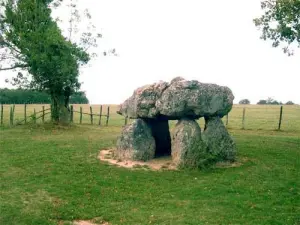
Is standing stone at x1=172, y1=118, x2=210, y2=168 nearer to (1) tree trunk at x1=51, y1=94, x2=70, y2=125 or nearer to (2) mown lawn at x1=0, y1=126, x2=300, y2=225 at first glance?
(2) mown lawn at x1=0, y1=126, x2=300, y2=225

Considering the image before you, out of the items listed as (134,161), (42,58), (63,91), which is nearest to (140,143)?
(134,161)

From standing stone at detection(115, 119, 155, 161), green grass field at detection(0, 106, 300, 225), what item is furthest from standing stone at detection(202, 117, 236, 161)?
standing stone at detection(115, 119, 155, 161)

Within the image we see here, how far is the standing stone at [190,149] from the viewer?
22.1m

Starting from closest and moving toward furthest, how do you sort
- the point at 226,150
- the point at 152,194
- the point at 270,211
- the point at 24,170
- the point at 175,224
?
the point at 175,224, the point at 270,211, the point at 152,194, the point at 24,170, the point at 226,150

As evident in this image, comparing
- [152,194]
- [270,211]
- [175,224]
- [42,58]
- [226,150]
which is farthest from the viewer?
[42,58]

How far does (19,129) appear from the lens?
3744 cm

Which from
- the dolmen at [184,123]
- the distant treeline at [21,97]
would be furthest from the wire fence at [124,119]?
the distant treeline at [21,97]

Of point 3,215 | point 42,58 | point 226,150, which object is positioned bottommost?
point 3,215

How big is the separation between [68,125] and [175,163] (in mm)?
19957

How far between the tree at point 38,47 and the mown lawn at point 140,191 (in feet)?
41.8

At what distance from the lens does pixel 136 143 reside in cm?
2367

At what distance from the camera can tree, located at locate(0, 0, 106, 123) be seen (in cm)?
3684

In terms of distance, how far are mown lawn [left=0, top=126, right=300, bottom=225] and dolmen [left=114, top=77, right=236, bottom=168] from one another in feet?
3.69

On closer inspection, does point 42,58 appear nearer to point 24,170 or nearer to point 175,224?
point 24,170
